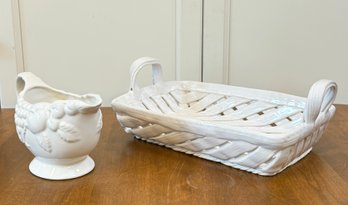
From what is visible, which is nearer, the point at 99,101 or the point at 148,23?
the point at 99,101

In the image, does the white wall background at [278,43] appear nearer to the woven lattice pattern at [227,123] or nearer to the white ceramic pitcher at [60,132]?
the woven lattice pattern at [227,123]

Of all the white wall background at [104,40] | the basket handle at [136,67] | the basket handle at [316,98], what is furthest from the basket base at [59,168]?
the white wall background at [104,40]

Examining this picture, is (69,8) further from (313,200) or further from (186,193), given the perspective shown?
(313,200)

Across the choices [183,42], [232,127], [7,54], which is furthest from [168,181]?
[7,54]

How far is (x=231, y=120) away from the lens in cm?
87

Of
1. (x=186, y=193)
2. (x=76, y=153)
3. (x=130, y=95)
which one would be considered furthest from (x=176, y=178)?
(x=130, y=95)

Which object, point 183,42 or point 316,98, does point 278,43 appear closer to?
point 183,42

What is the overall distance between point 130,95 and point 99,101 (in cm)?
27

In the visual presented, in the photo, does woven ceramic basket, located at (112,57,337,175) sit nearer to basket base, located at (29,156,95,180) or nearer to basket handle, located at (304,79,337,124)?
basket handle, located at (304,79,337,124)

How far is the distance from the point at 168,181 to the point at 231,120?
0.27 m

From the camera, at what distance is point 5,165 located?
2.33 ft

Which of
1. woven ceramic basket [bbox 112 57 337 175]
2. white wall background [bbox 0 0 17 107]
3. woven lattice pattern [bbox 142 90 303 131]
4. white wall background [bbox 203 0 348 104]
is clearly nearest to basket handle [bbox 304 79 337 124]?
woven ceramic basket [bbox 112 57 337 175]

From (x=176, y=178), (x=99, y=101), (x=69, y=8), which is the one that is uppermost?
(x=69, y=8)

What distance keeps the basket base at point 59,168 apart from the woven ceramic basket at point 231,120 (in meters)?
0.15
